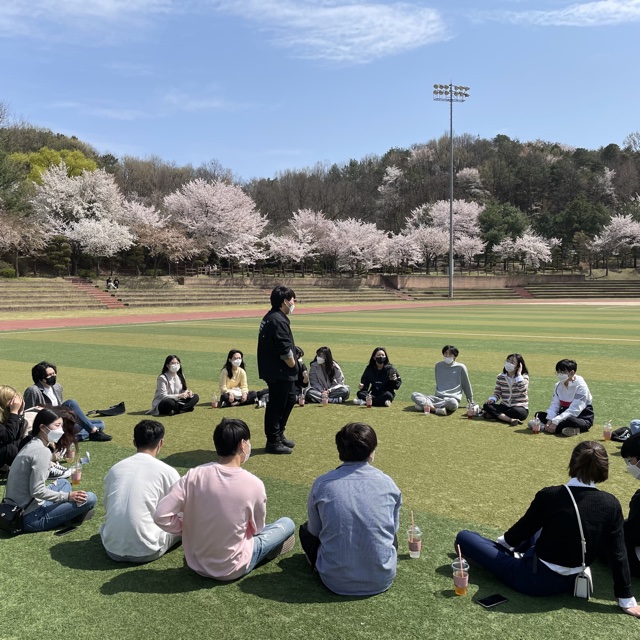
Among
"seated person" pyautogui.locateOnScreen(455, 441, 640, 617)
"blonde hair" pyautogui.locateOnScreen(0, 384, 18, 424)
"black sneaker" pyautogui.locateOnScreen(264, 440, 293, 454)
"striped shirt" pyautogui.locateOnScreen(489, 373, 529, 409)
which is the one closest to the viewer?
"seated person" pyautogui.locateOnScreen(455, 441, 640, 617)

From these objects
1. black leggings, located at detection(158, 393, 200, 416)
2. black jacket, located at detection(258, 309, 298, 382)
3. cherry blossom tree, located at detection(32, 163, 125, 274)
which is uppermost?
cherry blossom tree, located at detection(32, 163, 125, 274)

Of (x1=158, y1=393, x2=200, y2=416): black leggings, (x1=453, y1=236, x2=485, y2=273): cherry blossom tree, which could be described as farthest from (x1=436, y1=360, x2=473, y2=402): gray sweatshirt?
(x1=453, y1=236, x2=485, y2=273): cherry blossom tree

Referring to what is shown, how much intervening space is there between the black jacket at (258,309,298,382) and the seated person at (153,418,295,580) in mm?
3054

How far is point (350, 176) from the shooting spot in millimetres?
126250

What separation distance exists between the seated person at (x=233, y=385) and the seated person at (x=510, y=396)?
4.09 m

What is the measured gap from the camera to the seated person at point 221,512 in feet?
13.6

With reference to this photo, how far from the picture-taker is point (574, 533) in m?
3.90

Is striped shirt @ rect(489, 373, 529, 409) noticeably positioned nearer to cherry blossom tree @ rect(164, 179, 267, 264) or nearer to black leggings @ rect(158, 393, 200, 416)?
black leggings @ rect(158, 393, 200, 416)

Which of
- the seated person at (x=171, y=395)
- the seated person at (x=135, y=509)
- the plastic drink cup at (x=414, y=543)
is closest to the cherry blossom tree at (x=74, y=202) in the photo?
the seated person at (x=171, y=395)

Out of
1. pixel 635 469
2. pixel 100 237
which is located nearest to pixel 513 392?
pixel 635 469

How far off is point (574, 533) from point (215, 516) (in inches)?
93.3

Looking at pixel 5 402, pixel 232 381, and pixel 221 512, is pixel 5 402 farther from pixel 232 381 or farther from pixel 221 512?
pixel 232 381

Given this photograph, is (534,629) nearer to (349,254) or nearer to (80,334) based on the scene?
(80,334)

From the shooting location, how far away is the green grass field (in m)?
3.76
